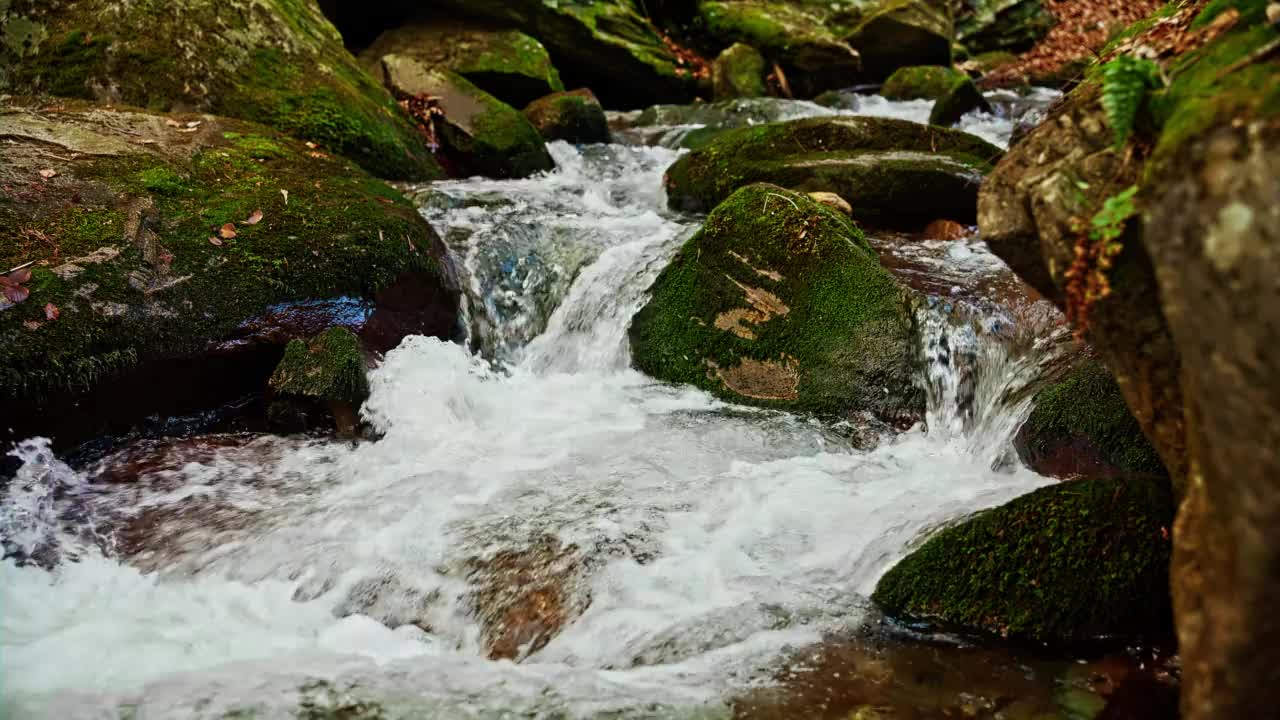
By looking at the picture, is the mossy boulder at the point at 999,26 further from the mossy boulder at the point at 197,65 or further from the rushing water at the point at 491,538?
the mossy boulder at the point at 197,65

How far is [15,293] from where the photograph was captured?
4.57 m

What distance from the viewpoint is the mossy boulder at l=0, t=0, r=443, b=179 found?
7270 mm

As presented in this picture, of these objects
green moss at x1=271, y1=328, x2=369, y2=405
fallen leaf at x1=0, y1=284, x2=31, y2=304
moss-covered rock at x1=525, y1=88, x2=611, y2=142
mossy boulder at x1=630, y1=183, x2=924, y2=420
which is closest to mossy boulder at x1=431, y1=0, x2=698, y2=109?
moss-covered rock at x1=525, y1=88, x2=611, y2=142

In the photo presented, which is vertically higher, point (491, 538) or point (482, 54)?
point (482, 54)

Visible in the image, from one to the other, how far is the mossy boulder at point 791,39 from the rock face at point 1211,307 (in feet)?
47.8

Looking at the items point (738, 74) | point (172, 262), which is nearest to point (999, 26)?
point (738, 74)

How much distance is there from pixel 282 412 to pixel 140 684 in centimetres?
240

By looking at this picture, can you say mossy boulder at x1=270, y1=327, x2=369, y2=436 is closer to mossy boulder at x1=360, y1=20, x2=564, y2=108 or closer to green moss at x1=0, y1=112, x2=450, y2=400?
green moss at x1=0, y1=112, x2=450, y2=400

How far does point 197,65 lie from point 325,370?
406 centimetres

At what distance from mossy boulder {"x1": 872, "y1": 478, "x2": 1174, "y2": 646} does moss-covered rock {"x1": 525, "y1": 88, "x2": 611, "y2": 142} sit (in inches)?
357

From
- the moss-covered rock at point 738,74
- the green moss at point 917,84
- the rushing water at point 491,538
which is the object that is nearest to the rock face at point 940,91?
the green moss at point 917,84

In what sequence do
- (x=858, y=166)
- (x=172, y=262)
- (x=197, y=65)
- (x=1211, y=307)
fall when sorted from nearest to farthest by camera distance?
1. (x=1211, y=307)
2. (x=172, y=262)
3. (x=197, y=65)
4. (x=858, y=166)

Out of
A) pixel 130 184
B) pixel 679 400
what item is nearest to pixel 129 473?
pixel 130 184

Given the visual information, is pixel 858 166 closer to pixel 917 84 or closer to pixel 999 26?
pixel 917 84
